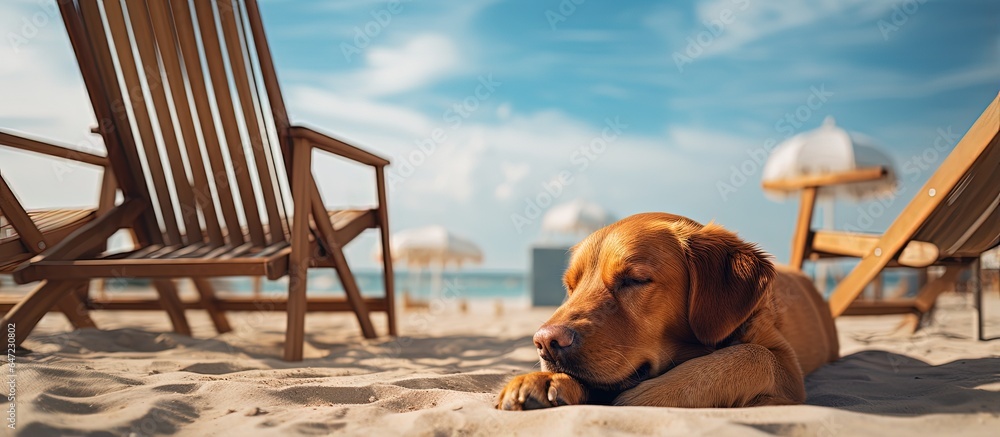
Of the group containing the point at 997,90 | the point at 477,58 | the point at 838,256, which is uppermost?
the point at 477,58

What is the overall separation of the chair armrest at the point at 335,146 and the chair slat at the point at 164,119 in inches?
36.9

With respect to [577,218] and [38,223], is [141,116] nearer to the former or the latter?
[38,223]

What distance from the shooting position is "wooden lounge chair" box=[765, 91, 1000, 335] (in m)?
2.59

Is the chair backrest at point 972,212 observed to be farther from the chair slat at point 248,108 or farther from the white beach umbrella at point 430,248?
the white beach umbrella at point 430,248

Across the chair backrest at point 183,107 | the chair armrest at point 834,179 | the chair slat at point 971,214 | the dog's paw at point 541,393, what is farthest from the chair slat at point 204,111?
the chair slat at point 971,214

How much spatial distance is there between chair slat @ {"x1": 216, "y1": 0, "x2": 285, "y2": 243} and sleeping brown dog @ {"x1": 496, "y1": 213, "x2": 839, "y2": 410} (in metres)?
2.34

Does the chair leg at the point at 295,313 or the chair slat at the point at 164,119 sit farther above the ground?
the chair slat at the point at 164,119

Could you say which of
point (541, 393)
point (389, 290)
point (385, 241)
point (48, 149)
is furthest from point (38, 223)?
point (541, 393)

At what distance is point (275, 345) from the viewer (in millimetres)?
3801

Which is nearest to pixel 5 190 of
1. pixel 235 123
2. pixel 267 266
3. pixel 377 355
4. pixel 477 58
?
pixel 235 123

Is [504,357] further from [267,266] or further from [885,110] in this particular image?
[885,110]

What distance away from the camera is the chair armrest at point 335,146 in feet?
10.5

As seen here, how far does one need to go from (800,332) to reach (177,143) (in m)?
3.63

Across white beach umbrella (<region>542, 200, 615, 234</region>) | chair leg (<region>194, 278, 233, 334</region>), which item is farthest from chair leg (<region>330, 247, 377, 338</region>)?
white beach umbrella (<region>542, 200, 615, 234</region>)
